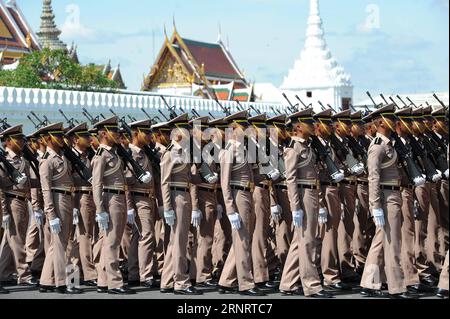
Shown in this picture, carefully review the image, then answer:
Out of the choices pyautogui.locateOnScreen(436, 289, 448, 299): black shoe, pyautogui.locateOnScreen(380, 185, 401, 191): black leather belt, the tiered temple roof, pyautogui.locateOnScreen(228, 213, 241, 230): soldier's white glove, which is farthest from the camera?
the tiered temple roof

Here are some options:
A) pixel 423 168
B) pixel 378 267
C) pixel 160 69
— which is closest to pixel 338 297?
pixel 378 267

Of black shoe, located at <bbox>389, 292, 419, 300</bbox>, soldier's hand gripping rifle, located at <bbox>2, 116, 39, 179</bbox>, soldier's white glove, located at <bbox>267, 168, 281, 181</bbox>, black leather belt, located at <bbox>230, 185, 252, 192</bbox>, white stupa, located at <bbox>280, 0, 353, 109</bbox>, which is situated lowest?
black shoe, located at <bbox>389, 292, 419, 300</bbox>

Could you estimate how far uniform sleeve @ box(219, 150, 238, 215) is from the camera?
8297 millimetres

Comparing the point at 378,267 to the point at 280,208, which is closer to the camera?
the point at 378,267

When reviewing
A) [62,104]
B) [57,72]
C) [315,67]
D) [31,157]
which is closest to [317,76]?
[315,67]

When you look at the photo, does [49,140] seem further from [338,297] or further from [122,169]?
[338,297]

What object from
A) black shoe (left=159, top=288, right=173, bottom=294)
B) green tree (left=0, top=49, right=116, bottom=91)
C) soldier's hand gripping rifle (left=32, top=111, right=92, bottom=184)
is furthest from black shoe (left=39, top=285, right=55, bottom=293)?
green tree (left=0, top=49, right=116, bottom=91)

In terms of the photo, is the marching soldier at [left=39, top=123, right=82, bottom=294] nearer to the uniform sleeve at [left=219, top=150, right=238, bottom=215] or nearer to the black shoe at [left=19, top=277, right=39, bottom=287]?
the black shoe at [left=19, top=277, right=39, bottom=287]

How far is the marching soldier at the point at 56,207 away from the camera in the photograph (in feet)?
28.2

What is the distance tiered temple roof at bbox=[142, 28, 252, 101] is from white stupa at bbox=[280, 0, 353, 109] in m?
3.25

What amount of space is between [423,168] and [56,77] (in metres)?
22.4

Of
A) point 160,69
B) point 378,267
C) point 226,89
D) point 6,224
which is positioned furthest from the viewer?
point 160,69

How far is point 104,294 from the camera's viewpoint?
850cm

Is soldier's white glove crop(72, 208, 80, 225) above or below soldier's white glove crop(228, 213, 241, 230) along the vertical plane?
above
